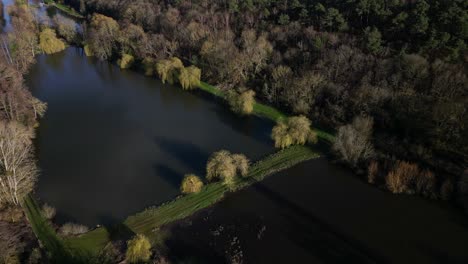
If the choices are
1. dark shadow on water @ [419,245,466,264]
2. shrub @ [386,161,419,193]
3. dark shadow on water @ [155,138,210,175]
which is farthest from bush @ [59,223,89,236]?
dark shadow on water @ [419,245,466,264]

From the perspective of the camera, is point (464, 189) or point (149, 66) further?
point (149, 66)

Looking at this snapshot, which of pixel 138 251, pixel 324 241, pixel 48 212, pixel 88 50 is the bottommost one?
pixel 48 212

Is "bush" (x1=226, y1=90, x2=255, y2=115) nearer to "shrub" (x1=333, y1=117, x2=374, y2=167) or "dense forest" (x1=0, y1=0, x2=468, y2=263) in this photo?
"dense forest" (x1=0, y1=0, x2=468, y2=263)

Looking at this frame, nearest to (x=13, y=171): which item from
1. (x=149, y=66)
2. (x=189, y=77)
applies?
(x=189, y=77)

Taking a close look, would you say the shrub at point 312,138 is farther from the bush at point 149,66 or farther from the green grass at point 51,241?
the bush at point 149,66

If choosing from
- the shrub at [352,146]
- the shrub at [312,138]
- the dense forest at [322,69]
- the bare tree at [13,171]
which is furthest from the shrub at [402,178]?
the bare tree at [13,171]

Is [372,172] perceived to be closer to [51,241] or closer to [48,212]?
[51,241]
